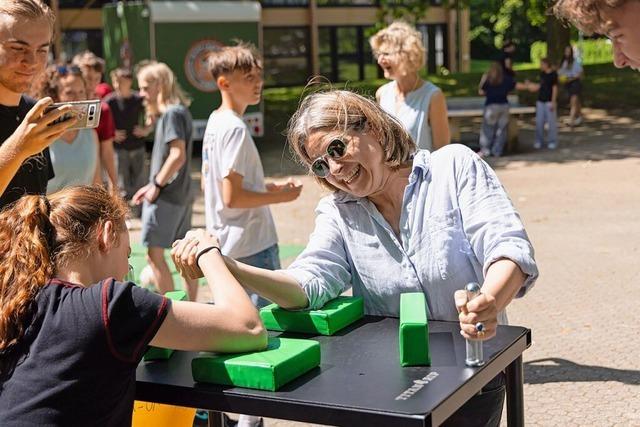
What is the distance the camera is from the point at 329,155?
2.80 metres

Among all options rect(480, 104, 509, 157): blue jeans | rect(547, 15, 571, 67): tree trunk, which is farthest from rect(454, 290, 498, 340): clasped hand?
rect(547, 15, 571, 67): tree trunk

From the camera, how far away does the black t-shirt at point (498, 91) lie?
1556cm

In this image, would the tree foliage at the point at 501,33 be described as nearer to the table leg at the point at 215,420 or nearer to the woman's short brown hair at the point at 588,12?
the table leg at the point at 215,420

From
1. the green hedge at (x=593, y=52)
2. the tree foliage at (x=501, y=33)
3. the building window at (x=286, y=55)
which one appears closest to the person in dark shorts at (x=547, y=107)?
the building window at (x=286, y=55)

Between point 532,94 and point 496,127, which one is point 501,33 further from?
point 496,127

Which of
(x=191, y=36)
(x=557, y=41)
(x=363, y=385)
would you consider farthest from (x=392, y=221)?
(x=557, y=41)

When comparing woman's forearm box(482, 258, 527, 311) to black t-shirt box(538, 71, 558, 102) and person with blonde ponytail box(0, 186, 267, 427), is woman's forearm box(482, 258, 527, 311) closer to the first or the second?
person with blonde ponytail box(0, 186, 267, 427)

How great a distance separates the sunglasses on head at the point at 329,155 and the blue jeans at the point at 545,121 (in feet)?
44.7

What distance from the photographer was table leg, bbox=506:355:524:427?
259cm

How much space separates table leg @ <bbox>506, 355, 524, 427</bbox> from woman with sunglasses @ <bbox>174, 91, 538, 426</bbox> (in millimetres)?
93

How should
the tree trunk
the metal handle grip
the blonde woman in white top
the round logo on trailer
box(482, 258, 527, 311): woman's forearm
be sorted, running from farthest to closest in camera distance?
1. the tree trunk
2. the round logo on trailer
3. the blonde woman in white top
4. box(482, 258, 527, 311): woman's forearm
5. the metal handle grip

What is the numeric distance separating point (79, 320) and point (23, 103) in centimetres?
192

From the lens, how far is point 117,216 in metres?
2.49

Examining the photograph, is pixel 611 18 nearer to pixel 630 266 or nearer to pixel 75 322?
pixel 75 322
